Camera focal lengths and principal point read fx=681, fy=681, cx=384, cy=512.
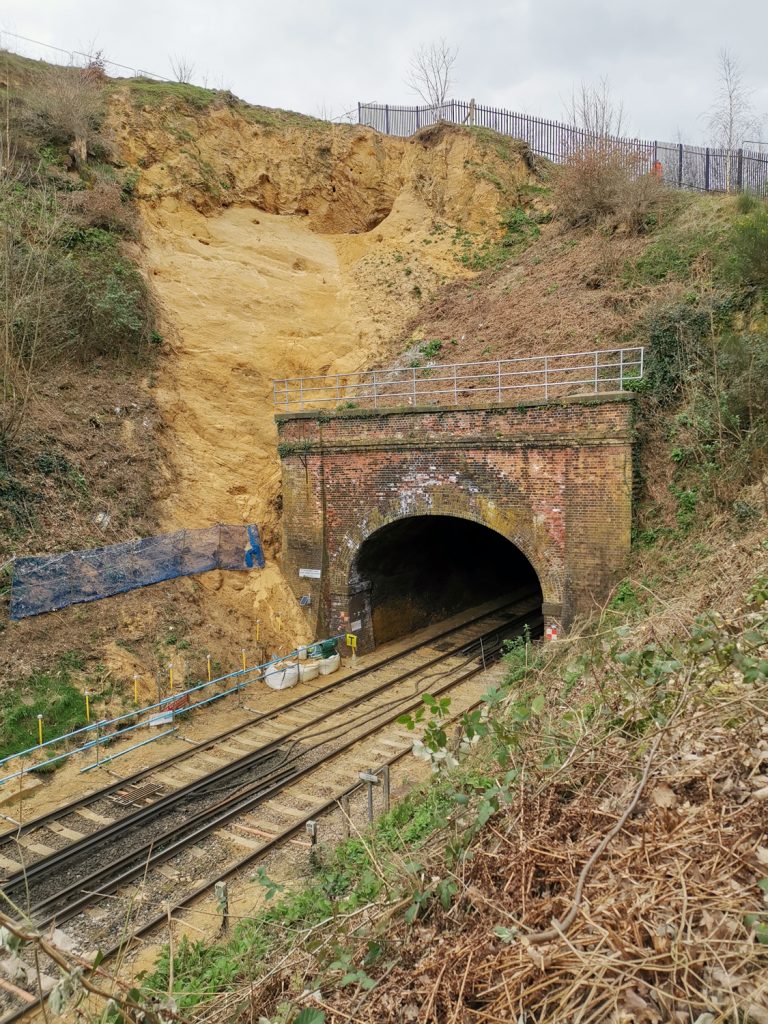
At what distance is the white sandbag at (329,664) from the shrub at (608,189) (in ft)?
57.8

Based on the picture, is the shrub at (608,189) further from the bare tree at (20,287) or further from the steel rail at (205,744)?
the bare tree at (20,287)

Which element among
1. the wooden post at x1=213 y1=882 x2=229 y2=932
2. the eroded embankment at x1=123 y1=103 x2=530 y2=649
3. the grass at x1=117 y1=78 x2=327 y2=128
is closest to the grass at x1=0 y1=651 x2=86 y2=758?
the eroded embankment at x1=123 y1=103 x2=530 y2=649

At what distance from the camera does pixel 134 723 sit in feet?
41.7

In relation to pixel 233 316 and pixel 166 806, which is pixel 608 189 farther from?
pixel 166 806

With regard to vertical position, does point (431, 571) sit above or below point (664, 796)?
below

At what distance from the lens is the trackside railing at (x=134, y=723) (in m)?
11.1

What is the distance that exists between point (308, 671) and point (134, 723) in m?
4.19

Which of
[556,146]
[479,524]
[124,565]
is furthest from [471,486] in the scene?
[556,146]

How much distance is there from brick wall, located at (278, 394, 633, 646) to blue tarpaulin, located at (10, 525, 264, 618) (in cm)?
146

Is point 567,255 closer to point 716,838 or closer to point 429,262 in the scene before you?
point 429,262

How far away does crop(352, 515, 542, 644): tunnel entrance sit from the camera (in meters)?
17.8

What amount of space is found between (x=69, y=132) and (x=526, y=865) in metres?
24.6

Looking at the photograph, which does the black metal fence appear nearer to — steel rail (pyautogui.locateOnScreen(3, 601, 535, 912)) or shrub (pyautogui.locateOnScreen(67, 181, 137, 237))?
shrub (pyautogui.locateOnScreen(67, 181, 137, 237))

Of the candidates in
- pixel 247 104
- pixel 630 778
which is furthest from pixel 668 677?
pixel 247 104
